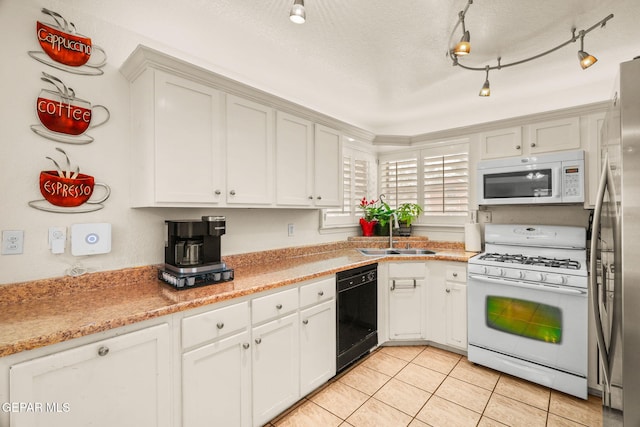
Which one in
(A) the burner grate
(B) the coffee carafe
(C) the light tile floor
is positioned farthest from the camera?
(A) the burner grate

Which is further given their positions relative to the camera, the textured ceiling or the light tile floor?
the light tile floor

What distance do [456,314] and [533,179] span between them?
4.62ft

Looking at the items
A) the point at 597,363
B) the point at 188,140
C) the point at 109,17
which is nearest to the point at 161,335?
the point at 188,140

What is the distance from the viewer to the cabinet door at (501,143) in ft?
9.50

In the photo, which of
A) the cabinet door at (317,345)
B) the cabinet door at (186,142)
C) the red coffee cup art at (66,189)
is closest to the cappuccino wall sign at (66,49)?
the cabinet door at (186,142)

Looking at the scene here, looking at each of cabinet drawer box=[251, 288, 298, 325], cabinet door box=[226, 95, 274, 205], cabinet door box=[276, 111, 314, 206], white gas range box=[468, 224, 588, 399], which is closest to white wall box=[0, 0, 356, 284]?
cabinet door box=[226, 95, 274, 205]

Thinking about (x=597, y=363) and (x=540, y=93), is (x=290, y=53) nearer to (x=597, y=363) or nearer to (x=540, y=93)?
(x=540, y=93)

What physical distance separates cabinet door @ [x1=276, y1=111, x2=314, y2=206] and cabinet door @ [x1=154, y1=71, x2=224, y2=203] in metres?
Answer: 0.54

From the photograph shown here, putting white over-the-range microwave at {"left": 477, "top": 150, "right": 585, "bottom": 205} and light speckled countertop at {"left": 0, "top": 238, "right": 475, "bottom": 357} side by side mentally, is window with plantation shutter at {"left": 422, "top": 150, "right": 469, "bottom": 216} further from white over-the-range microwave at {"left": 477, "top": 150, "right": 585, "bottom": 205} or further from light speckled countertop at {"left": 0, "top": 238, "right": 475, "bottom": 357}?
light speckled countertop at {"left": 0, "top": 238, "right": 475, "bottom": 357}

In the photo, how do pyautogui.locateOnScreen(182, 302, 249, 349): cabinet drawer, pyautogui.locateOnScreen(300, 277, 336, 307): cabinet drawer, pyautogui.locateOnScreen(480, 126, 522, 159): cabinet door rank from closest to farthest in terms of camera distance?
pyautogui.locateOnScreen(182, 302, 249, 349): cabinet drawer, pyautogui.locateOnScreen(300, 277, 336, 307): cabinet drawer, pyautogui.locateOnScreen(480, 126, 522, 159): cabinet door

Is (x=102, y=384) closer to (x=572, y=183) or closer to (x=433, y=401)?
(x=433, y=401)

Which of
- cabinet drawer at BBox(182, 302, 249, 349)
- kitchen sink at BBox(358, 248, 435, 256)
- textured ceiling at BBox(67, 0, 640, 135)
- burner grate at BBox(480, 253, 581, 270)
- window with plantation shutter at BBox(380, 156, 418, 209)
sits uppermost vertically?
textured ceiling at BBox(67, 0, 640, 135)

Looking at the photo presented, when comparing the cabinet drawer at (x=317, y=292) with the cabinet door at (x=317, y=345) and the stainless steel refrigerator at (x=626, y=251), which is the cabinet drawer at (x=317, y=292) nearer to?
the cabinet door at (x=317, y=345)

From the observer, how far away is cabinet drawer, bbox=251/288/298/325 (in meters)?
1.78
